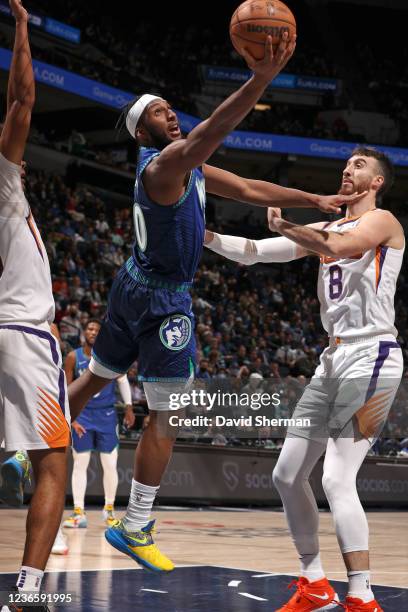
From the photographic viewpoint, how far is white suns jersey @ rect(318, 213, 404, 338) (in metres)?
4.80

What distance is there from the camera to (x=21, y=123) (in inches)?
154

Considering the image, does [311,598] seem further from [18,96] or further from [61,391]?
[18,96]

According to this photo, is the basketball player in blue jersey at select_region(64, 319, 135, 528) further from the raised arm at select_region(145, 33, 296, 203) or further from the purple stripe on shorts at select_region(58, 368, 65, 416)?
the raised arm at select_region(145, 33, 296, 203)

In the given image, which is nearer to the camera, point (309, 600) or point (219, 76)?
point (309, 600)

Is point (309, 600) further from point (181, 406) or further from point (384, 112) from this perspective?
point (384, 112)

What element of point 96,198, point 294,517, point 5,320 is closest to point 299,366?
point 96,198

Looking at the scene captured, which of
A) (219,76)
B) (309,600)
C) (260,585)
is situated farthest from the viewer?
(219,76)

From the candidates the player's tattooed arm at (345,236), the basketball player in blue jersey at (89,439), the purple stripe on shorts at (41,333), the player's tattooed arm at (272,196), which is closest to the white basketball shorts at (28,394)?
the purple stripe on shorts at (41,333)

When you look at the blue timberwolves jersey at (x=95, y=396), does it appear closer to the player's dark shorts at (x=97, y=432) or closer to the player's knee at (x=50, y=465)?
the player's dark shorts at (x=97, y=432)

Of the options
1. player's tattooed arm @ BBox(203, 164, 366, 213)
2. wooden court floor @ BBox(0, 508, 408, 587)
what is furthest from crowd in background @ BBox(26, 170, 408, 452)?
player's tattooed arm @ BBox(203, 164, 366, 213)

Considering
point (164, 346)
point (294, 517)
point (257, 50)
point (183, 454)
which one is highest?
point (257, 50)

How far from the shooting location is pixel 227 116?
388 cm

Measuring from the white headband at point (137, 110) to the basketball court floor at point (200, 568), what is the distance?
2565mm

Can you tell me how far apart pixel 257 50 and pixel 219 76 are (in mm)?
26523
